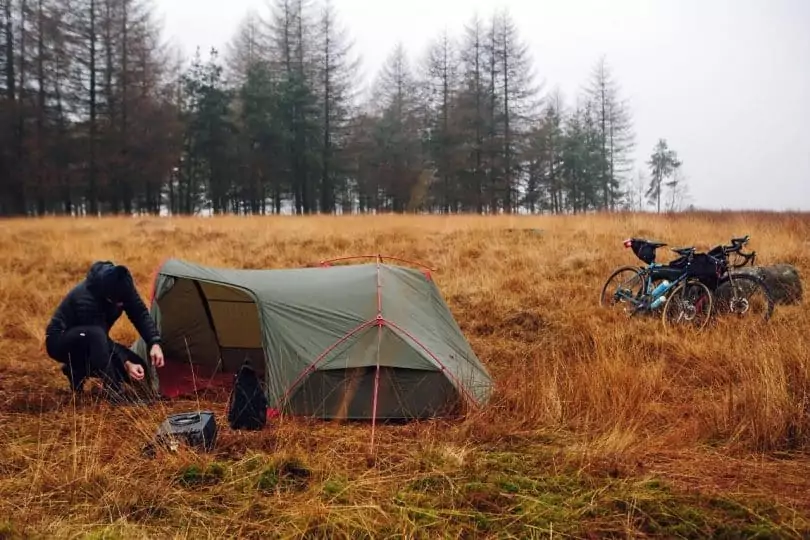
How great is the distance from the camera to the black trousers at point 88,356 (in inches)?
189

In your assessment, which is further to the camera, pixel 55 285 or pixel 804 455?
pixel 55 285

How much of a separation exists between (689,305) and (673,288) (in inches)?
12.1

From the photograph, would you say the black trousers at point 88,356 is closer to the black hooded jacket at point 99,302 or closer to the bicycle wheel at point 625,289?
the black hooded jacket at point 99,302

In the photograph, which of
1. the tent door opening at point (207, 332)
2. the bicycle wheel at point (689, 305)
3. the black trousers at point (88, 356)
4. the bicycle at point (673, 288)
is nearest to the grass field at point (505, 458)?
the black trousers at point (88, 356)

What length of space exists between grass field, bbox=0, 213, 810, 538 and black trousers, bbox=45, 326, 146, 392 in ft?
0.75

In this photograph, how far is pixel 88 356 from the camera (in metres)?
4.86

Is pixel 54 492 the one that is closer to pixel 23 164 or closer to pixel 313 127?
pixel 23 164

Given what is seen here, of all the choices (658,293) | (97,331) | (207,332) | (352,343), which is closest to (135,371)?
(97,331)

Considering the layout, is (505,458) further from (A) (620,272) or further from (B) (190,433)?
(A) (620,272)

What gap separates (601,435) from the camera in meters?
4.04

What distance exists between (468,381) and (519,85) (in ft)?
91.4

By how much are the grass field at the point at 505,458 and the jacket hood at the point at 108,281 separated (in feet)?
2.81

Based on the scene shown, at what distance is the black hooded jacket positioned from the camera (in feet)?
16.1

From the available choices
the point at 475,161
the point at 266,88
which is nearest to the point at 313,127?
the point at 266,88
